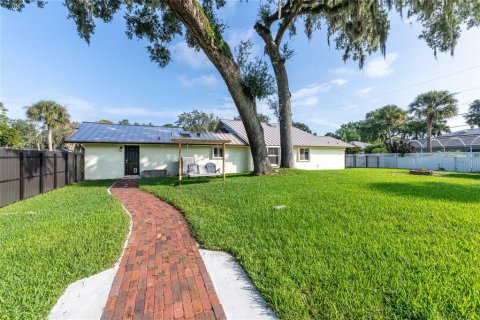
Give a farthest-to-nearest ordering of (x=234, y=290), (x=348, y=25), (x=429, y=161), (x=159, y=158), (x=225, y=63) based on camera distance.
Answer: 1. (x=429, y=161)
2. (x=159, y=158)
3. (x=348, y=25)
4. (x=225, y=63)
5. (x=234, y=290)

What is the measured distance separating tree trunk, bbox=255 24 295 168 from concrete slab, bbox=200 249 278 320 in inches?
384

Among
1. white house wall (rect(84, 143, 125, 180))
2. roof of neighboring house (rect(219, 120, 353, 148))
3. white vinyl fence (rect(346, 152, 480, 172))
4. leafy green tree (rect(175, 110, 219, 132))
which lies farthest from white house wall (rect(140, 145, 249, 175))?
leafy green tree (rect(175, 110, 219, 132))

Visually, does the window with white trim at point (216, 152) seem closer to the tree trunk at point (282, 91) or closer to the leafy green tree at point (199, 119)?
the tree trunk at point (282, 91)

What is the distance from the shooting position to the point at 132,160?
45.9 ft

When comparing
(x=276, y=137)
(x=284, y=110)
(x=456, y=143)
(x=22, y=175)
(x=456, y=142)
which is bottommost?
(x=22, y=175)

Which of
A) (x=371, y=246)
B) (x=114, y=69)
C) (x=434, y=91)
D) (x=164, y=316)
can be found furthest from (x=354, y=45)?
(x=434, y=91)

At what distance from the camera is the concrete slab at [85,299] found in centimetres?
209

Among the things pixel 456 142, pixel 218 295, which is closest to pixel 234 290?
pixel 218 295

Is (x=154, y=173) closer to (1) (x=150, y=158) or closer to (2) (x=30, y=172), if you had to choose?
(1) (x=150, y=158)

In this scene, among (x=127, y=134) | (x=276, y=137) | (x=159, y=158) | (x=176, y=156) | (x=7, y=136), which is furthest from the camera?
(x=7, y=136)

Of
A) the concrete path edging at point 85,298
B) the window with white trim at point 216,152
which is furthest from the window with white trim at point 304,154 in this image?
the concrete path edging at point 85,298

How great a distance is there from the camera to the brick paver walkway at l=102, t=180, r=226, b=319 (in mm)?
2100

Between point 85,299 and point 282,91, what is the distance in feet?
38.2

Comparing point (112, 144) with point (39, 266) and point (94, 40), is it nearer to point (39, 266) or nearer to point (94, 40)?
point (94, 40)
